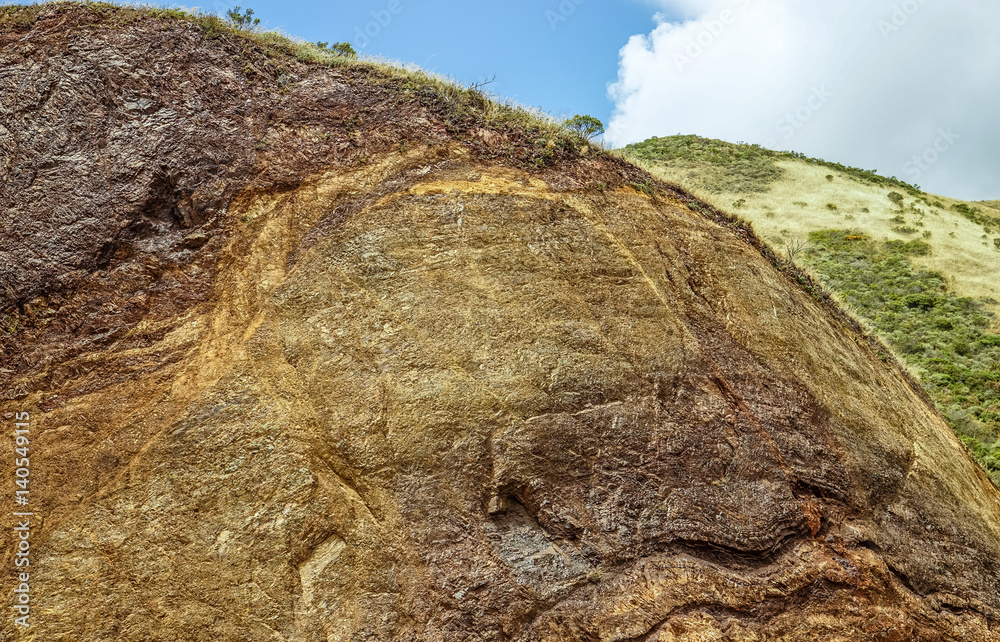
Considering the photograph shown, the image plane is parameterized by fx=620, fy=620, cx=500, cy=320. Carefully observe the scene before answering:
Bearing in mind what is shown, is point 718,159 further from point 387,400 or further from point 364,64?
point 387,400

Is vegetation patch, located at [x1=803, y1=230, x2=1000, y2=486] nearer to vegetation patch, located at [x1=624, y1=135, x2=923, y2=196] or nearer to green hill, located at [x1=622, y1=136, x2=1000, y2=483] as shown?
green hill, located at [x1=622, y1=136, x2=1000, y2=483]

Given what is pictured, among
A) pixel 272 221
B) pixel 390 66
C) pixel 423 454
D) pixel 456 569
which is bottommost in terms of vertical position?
pixel 456 569

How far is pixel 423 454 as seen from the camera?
696 centimetres

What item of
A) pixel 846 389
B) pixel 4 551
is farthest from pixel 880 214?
pixel 4 551

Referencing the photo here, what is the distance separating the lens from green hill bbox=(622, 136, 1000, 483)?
17.0 m

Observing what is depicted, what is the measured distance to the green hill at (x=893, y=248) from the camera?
16984 millimetres

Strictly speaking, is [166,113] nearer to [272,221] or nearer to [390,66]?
[272,221]

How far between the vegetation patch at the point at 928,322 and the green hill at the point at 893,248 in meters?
0.04

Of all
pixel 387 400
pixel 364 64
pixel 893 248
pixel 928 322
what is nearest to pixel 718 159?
pixel 893 248

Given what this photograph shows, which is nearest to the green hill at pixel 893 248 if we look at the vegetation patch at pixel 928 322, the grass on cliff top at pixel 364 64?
the vegetation patch at pixel 928 322

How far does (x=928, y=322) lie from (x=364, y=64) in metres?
20.5

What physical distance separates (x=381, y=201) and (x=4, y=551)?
543 centimetres

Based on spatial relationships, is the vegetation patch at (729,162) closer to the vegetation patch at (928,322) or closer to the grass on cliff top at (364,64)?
the vegetation patch at (928,322)

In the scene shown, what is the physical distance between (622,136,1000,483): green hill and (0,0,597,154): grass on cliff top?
2559mm
